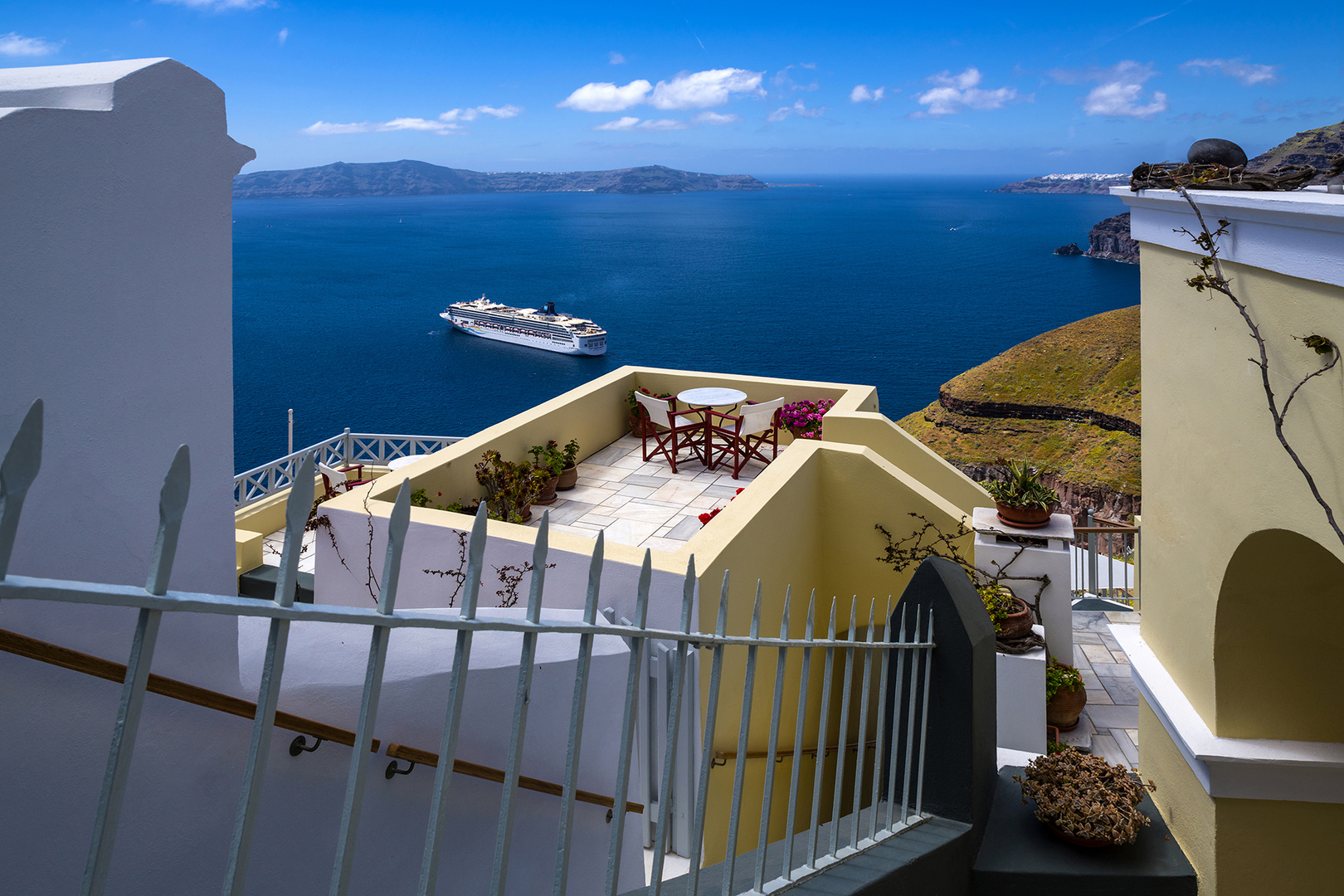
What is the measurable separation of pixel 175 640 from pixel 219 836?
594mm

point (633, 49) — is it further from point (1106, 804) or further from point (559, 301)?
point (1106, 804)

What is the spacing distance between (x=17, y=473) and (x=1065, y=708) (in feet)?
25.6

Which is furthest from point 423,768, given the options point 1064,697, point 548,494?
point 1064,697

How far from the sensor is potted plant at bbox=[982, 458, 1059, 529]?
707 centimetres

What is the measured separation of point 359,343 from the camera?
68875 mm

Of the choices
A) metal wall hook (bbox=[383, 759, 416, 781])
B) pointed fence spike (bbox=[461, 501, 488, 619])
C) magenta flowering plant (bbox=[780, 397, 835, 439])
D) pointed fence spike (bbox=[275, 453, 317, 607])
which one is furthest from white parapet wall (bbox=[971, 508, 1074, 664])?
pointed fence spike (bbox=[275, 453, 317, 607])

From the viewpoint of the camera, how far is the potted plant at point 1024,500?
7.07 meters

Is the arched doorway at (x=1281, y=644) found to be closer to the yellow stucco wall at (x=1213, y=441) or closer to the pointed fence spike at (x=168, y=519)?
the yellow stucco wall at (x=1213, y=441)

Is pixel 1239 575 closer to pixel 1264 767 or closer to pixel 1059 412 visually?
pixel 1264 767

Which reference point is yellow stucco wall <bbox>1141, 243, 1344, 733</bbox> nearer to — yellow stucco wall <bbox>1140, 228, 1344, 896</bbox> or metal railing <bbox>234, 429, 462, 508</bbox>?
yellow stucco wall <bbox>1140, 228, 1344, 896</bbox>

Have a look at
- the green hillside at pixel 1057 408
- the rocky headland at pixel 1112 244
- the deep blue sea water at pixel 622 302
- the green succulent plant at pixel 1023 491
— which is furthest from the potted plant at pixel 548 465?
the rocky headland at pixel 1112 244

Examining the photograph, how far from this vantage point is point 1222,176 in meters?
3.77

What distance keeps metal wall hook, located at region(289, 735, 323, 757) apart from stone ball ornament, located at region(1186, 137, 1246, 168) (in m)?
4.43

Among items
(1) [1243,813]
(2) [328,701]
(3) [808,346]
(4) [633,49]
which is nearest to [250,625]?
(2) [328,701]
